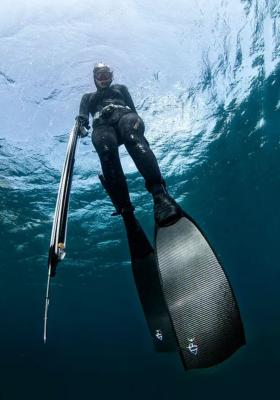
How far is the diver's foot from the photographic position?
181 inches

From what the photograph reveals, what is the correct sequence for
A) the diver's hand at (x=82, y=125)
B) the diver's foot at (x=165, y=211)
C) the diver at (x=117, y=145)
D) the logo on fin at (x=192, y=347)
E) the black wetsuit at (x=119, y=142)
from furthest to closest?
the diver's hand at (x=82, y=125), the black wetsuit at (x=119, y=142), the diver at (x=117, y=145), the diver's foot at (x=165, y=211), the logo on fin at (x=192, y=347)

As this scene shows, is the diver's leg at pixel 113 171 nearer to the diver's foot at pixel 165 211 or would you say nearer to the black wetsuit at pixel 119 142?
the black wetsuit at pixel 119 142

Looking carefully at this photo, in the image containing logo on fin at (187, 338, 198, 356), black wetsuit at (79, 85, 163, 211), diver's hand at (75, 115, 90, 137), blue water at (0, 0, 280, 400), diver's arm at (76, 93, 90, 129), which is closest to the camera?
logo on fin at (187, 338, 198, 356)

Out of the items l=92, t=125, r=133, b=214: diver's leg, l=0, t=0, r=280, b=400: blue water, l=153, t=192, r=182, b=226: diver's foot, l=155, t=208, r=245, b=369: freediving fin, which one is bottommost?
l=155, t=208, r=245, b=369: freediving fin

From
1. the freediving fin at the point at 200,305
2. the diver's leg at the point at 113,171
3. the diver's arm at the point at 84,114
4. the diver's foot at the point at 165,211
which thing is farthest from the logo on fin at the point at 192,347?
the diver's arm at the point at 84,114

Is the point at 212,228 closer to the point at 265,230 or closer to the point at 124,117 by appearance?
the point at 265,230

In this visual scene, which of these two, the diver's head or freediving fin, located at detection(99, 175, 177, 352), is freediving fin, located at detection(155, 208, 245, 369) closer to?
freediving fin, located at detection(99, 175, 177, 352)

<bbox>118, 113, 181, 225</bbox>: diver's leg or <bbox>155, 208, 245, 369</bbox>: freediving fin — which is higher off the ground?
<bbox>118, 113, 181, 225</bbox>: diver's leg

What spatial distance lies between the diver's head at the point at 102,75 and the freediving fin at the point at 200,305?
384 cm

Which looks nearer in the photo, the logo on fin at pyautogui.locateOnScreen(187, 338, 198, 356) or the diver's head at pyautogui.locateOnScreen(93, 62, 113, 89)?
the logo on fin at pyautogui.locateOnScreen(187, 338, 198, 356)

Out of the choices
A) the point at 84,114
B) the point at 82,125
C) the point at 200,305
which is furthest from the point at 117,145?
the point at 200,305

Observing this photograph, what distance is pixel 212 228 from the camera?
29578mm

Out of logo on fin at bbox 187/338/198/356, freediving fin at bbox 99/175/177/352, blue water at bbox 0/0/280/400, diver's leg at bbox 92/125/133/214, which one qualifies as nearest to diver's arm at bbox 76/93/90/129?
diver's leg at bbox 92/125/133/214

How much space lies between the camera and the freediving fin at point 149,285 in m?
5.20
